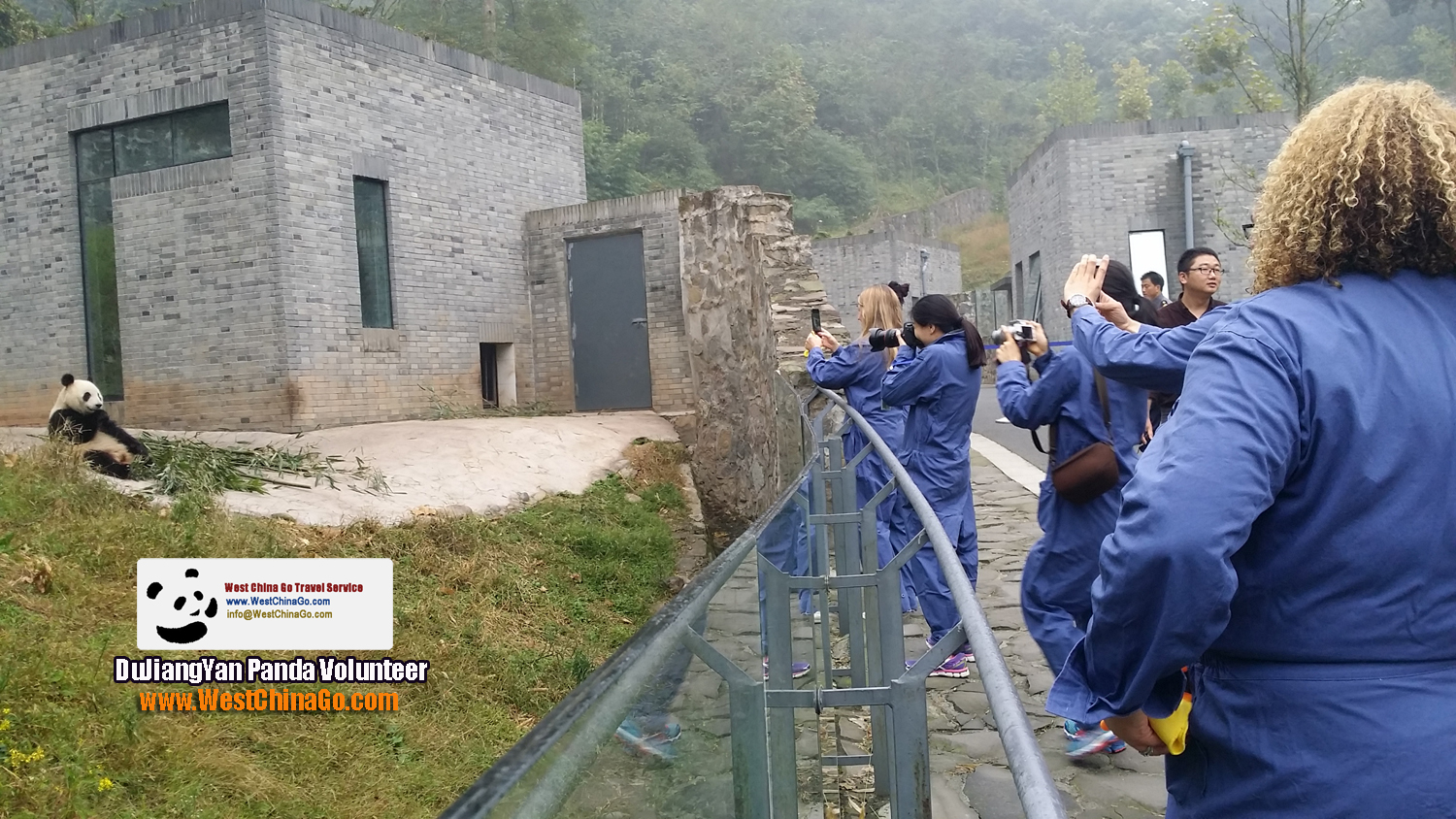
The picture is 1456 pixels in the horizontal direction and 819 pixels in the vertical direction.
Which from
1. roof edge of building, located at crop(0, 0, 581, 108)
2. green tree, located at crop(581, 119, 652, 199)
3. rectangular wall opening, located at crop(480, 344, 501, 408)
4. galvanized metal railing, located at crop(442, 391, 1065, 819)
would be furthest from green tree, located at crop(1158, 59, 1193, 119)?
galvanized metal railing, located at crop(442, 391, 1065, 819)

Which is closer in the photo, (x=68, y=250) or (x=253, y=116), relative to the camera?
(x=253, y=116)

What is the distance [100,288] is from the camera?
14.3 metres

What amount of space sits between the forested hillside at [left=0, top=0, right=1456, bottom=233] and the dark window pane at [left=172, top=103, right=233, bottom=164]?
15.8m

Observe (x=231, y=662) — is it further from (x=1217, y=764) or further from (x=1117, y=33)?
(x=1117, y=33)

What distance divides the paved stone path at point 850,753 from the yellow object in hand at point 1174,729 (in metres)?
0.28

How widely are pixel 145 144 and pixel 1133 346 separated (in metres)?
14.2

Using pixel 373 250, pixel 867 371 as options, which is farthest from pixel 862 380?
pixel 373 250

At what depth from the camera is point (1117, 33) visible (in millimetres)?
77375

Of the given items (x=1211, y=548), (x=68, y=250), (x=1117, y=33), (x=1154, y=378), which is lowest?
(x=1211, y=548)

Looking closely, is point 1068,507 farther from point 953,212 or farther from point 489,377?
point 953,212

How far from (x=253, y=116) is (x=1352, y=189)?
44.3 ft

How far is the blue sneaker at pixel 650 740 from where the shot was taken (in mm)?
1326

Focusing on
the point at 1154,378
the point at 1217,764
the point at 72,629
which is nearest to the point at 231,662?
the point at 72,629

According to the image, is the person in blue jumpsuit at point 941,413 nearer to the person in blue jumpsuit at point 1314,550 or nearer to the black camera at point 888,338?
the black camera at point 888,338
